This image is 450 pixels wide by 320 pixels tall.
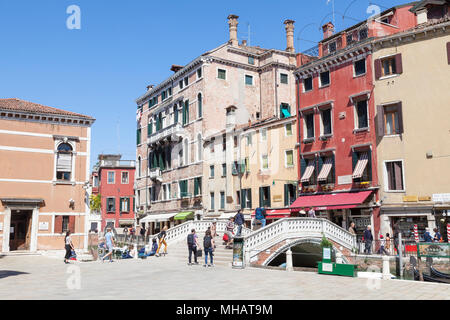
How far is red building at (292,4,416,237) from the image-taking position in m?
27.7

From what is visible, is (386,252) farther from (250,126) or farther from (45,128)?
(45,128)

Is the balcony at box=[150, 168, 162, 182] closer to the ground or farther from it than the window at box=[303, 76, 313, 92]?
closer to the ground

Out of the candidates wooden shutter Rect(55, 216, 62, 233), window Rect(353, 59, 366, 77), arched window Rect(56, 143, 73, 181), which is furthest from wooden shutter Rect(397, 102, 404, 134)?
wooden shutter Rect(55, 216, 62, 233)

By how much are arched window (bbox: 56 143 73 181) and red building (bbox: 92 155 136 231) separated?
1214 inches

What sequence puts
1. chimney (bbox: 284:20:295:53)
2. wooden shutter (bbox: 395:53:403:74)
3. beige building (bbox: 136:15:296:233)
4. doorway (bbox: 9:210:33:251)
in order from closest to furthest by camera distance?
wooden shutter (bbox: 395:53:403:74) → doorway (bbox: 9:210:33:251) → beige building (bbox: 136:15:296:233) → chimney (bbox: 284:20:295:53)

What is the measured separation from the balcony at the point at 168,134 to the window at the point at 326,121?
16.4 meters

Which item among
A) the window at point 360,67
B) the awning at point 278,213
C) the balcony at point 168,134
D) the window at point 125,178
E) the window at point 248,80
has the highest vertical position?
the window at point 248,80

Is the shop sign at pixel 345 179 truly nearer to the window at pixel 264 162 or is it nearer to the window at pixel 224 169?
the window at pixel 264 162

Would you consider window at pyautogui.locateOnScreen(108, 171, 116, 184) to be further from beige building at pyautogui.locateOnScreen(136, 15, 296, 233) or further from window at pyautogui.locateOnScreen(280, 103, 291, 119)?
window at pyautogui.locateOnScreen(280, 103, 291, 119)

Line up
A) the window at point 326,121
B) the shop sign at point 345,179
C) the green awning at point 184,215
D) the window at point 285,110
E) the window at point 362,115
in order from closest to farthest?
the window at point 362,115 → the shop sign at point 345,179 → the window at point 326,121 → the window at point 285,110 → the green awning at point 184,215

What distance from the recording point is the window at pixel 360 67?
94.3ft

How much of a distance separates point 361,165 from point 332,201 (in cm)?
291

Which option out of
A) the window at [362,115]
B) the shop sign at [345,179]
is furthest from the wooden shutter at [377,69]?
the shop sign at [345,179]
